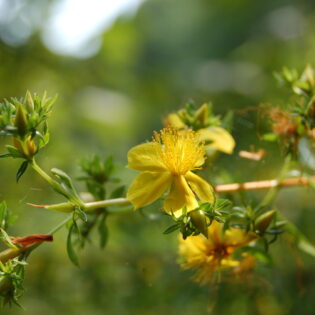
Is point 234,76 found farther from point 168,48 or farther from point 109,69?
point 168,48

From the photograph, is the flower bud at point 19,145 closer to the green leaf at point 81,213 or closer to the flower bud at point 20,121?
the flower bud at point 20,121

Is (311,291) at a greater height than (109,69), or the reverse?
(109,69)

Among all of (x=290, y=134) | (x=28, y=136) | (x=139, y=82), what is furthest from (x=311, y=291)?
(x=139, y=82)

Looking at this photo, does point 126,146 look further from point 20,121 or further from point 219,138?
point 20,121

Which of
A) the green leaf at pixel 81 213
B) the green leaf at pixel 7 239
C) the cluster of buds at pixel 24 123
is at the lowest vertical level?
the green leaf at pixel 7 239

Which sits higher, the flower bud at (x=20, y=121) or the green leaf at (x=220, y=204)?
the flower bud at (x=20, y=121)

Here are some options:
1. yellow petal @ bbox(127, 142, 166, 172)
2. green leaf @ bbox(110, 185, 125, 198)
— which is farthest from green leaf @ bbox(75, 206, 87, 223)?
green leaf @ bbox(110, 185, 125, 198)

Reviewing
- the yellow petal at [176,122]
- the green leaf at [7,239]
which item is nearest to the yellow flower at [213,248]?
the yellow petal at [176,122]
